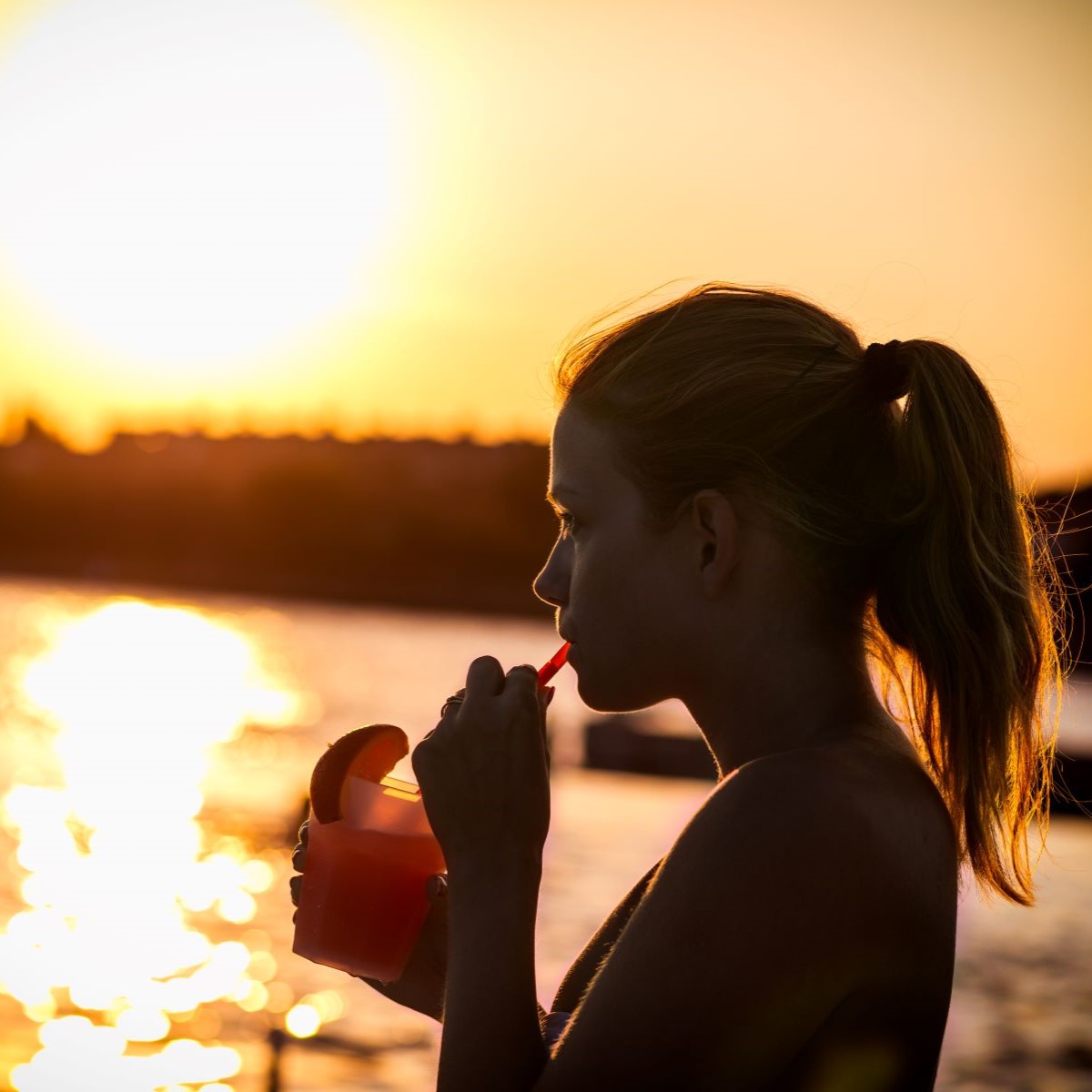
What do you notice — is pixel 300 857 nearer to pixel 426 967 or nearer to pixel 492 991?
pixel 426 967

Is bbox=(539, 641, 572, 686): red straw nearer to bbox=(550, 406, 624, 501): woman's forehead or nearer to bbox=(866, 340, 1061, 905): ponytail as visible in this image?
bbox=(550, 406, 624, 501): woman's forehead

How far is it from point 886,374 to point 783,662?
32 centimetres

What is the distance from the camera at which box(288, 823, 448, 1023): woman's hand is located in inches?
74.3

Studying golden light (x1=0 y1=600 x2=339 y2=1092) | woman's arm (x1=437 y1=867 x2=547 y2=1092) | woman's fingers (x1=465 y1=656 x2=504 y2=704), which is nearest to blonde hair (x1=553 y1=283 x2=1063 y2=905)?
woman's fingers (x1=465 y1=656 x2=504 y2=704)

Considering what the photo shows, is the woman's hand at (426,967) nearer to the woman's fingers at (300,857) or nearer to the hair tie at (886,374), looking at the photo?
the woman's fingers at (300,857)

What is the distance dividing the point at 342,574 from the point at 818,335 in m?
96.0

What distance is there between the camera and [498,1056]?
Answer: 1.44 metres

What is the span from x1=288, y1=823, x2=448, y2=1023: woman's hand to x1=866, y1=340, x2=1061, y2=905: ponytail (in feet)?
2.08

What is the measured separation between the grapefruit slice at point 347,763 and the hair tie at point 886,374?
27.3 inches

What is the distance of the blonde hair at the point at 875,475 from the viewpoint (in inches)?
61.4

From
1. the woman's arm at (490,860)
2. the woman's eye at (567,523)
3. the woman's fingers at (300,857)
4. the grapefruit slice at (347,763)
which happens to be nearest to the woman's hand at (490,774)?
the woman's arm at (490,860)

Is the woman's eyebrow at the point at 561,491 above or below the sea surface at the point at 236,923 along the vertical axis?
above

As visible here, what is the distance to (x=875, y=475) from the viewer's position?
5.24 ft

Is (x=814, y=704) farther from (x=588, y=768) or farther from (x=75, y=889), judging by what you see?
(x=588, y=768)
